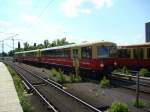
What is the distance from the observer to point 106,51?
22797 mm

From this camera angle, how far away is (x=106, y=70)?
22281 mm

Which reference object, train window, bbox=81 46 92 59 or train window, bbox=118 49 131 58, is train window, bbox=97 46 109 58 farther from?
train window, bbox=118 49 131 58

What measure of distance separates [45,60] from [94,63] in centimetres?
2150

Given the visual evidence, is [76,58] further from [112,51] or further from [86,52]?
[112,51]

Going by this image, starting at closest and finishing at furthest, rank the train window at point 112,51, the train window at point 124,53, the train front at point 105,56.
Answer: the train front at point 105,56 < the train window at point 112,51 < the train window at point 124,53

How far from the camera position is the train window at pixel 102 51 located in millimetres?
22267

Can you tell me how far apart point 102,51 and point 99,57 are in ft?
2.28

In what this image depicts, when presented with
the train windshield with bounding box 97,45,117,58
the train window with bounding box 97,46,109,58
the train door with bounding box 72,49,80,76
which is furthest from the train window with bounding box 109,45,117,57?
the train door with bounding box 72,49,80,76

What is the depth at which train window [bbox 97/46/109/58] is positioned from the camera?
73.1 ft

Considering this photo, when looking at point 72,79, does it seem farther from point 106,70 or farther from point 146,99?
point 146,99

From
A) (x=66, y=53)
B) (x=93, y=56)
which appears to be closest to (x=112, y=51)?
(x=93, y=56)

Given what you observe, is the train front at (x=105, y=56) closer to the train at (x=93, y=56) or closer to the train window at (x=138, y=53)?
the train at (x=93, y=56)

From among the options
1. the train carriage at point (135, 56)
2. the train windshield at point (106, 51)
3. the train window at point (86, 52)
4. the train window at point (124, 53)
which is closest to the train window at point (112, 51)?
the train windshield at point (106, 51)

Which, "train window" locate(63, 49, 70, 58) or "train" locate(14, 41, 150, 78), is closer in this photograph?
"train" locate(14, 41, 150, 78)
